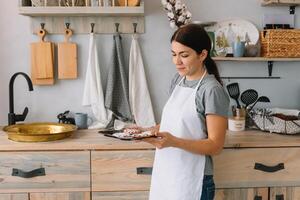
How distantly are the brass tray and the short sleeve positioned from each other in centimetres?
80

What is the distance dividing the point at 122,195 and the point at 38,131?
1.99 feet

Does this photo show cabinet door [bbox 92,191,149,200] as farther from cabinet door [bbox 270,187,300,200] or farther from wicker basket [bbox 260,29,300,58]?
wicker basket [bbox 260,29,300,58]

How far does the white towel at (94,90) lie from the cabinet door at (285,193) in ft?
3.22

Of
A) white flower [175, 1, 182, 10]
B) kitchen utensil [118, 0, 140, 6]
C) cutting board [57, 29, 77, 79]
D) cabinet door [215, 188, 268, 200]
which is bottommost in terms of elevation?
cabinet door [215, 188, 268, 200]

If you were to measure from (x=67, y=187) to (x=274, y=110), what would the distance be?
127 cm

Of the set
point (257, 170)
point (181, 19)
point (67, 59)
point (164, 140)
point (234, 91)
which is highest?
point (181, 19)

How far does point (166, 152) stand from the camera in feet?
5.37

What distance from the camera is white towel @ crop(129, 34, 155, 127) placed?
229cm

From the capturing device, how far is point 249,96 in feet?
7.57

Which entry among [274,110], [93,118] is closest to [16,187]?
[93,118]

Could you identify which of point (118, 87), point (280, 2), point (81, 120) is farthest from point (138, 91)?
point (280, 2)

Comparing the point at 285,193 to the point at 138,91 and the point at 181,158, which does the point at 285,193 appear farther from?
the point at 138,91

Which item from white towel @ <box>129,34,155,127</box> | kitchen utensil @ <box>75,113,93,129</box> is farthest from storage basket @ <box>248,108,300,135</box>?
kitchen utensil @ <box>75,113,93,129</box>

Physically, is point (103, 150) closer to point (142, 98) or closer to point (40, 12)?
point (142, 98)
